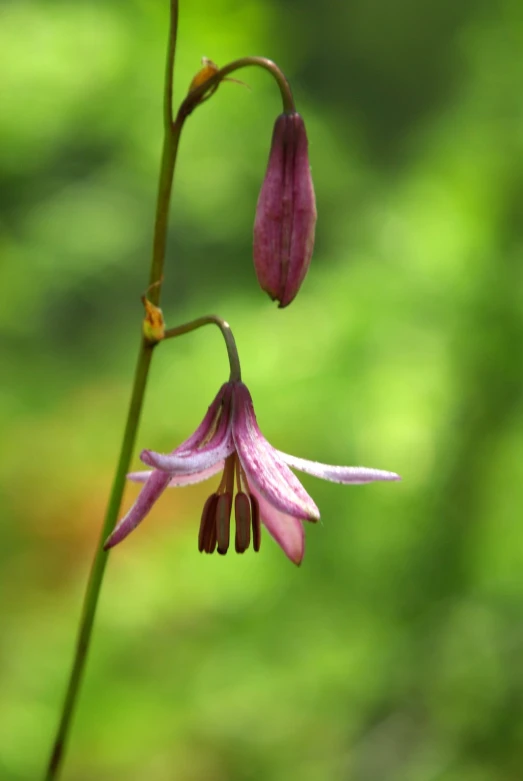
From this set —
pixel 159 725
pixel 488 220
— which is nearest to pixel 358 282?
pixel 488 220

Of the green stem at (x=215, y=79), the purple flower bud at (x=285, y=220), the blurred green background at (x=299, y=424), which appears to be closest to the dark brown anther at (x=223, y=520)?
the purple flower bud at (x=285, y=220)

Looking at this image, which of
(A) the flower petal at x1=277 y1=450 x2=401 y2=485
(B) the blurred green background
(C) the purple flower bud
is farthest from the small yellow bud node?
(B) the blurred green background

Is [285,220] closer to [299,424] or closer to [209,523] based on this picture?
[209,523]

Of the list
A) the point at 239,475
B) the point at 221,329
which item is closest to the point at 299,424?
the point at 239,475

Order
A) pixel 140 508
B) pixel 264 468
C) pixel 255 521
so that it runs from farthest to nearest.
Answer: pixel 255 521
pixel 264 468
pixel 140 508

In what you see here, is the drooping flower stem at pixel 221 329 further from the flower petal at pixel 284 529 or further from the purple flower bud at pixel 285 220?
the flower petal at pixel 284 529

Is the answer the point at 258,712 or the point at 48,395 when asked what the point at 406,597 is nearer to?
the point at 258,712
